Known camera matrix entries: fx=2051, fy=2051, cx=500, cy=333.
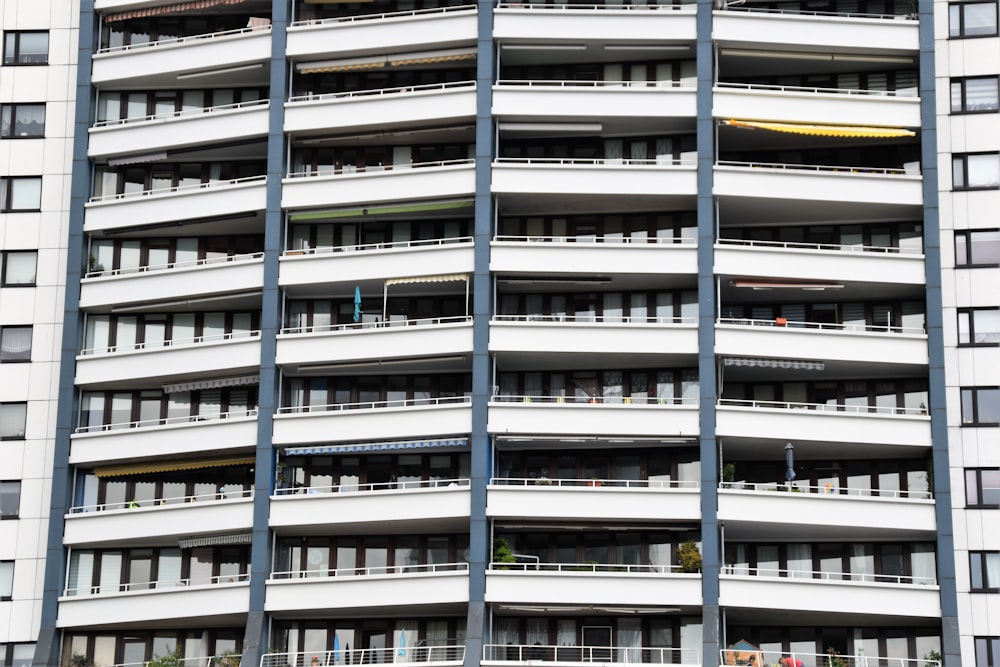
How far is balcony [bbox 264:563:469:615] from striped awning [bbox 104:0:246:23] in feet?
81.6

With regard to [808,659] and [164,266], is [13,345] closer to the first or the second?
[164,266]

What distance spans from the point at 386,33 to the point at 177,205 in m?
11.4

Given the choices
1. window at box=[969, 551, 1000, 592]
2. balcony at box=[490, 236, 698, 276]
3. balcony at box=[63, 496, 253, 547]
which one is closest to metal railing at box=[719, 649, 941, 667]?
window at box=[969, 551, 1000, 592]

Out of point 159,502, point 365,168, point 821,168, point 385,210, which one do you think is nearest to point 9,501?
point 159,502

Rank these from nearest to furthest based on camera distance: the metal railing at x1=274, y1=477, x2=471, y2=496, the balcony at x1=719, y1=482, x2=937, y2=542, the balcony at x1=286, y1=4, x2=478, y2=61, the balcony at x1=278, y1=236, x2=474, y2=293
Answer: the balcony at x1=719, y1=482, x2=937, y2=542
the metal railing at x1=274, y1=477, x2=471, y2=496
the balcony at x1=278, y1=236, x2=474, y2=293
the balcony at x1=286, y1=4, x2=478, y2=61

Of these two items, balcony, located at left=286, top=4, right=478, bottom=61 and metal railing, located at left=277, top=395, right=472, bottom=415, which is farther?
balcony, located at left=286, top=4, right=478, bottom=61

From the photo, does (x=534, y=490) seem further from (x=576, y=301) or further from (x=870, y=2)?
(x=870, y=2)

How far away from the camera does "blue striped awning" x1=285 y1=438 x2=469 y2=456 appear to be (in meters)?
80.9

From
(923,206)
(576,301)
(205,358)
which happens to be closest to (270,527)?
(205,358)

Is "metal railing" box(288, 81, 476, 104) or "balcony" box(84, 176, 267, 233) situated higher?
"metal railing" box(288, 81, 476, 104)

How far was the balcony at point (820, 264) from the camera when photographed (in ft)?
268

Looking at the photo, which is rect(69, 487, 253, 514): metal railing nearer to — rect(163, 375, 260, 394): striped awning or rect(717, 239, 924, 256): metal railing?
rect(163, 375, 260, 394): striped awning

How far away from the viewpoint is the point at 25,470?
8525cm

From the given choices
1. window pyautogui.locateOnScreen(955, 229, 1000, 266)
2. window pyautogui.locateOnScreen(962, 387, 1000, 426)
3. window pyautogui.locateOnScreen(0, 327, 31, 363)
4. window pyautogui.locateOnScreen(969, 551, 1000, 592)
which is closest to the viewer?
window pyautogui.locateOnScreen(969, 551, 1000, 592)
